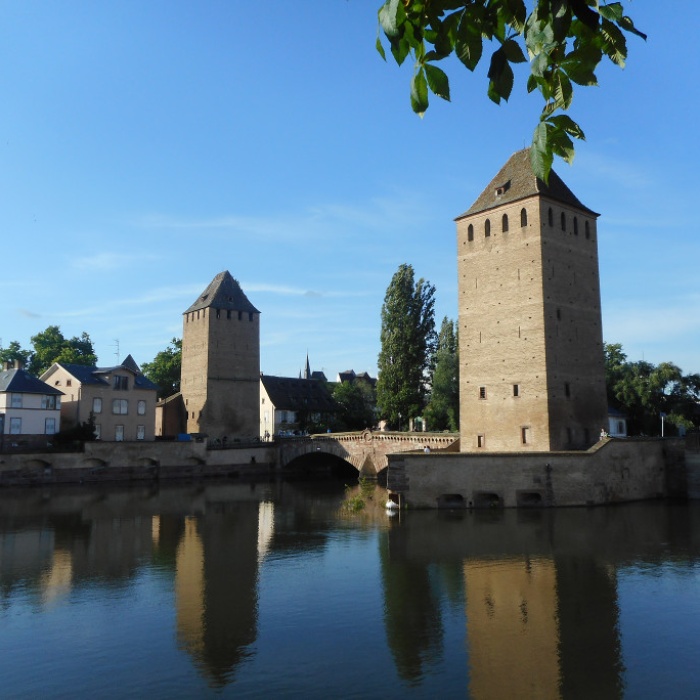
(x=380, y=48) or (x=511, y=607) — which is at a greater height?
(x=380, y=48)

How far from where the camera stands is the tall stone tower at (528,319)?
30047 mm

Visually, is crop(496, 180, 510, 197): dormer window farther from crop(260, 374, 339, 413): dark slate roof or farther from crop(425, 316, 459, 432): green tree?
crop(260, 374, 339, 413): dark slate roof

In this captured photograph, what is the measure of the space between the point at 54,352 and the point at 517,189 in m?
47.0

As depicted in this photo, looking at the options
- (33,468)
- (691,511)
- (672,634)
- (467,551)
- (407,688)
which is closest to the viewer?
(407,688)

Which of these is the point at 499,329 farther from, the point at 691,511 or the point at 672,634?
the point at 672,634

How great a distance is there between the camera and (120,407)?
157ft

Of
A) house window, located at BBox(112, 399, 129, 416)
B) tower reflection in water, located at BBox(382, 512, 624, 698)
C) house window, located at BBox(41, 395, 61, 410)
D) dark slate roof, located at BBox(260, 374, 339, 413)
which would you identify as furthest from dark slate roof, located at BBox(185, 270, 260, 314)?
tower reflection in water, located at BBox(382, 512, 624, 698)

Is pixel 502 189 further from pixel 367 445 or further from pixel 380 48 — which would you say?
pixel 380 48

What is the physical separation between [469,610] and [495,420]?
1804 cm

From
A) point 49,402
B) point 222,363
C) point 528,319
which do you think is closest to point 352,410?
point 222,363

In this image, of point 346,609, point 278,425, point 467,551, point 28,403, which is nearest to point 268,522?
point 467,551

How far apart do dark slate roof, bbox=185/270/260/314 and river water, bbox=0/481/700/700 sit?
32483mm

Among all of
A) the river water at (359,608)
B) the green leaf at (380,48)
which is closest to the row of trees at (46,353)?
the river water at (359,608)

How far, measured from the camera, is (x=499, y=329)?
31.4 meters
